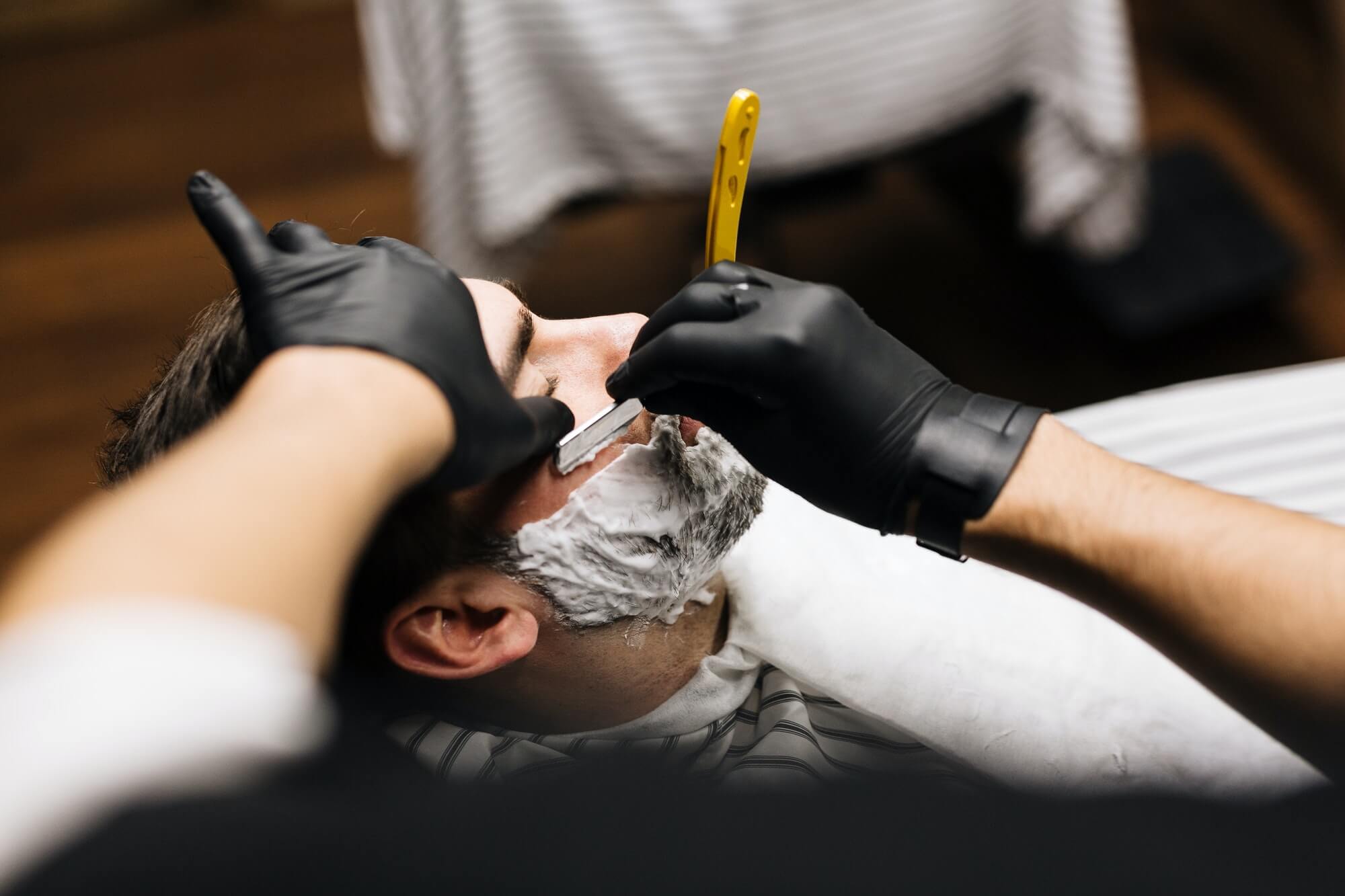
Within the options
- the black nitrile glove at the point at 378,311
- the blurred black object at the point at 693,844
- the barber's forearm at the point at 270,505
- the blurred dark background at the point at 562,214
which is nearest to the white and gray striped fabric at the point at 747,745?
the black nitrile glove at the point at 378,311

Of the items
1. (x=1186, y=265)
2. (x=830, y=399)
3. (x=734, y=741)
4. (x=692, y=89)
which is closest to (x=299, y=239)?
(x=830, y=399)

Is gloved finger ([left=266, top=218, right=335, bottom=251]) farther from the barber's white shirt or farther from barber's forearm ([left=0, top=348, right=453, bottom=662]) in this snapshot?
the barber's white shirt

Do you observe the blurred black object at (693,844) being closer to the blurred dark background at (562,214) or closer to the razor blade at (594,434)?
the razor blade at (594,434)

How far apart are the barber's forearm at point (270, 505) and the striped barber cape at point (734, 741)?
481mm

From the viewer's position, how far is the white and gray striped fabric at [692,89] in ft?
5.52

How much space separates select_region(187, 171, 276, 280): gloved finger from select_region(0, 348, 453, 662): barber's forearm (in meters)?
0.14

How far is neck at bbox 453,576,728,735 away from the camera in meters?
1.04

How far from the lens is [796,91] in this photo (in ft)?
5.72

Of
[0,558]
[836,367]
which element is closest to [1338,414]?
[836,367]

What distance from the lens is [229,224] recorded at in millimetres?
832

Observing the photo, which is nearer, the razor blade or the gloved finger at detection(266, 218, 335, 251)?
the gloved finger at detection(266, 218, 335, 251)

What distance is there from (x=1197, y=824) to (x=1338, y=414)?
3.56 ft

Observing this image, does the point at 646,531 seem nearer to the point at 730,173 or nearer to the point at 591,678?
the point at 591,678

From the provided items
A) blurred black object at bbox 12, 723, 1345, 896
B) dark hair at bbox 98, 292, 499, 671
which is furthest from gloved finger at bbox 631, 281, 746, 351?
blurred black object at bbox 12, 723, 1345, 896
